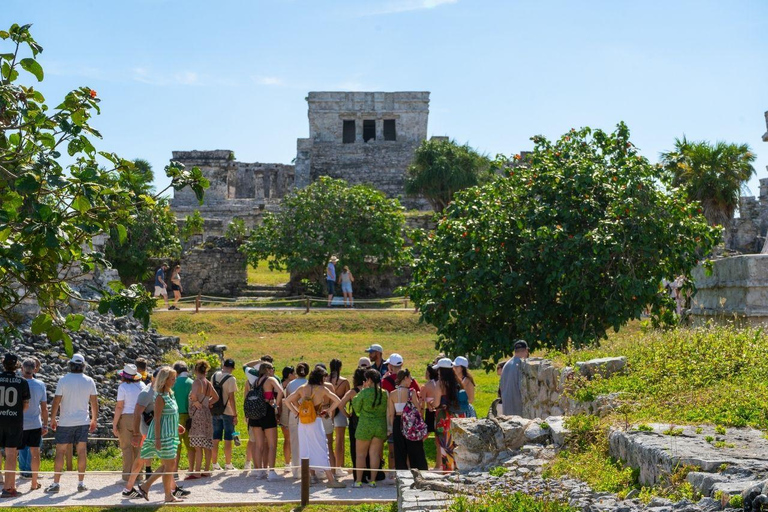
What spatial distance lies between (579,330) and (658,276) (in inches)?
48.9

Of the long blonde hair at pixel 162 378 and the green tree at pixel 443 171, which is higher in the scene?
the green tree at pixel 443 171

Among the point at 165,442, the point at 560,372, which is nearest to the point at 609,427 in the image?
the point at 560,372

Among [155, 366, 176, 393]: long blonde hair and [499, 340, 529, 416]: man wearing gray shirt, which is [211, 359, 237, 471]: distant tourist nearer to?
[155, 366, 176, 393]: long blonde hair

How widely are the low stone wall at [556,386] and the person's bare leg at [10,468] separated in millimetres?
5232

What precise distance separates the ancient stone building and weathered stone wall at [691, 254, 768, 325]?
3319 centimetres

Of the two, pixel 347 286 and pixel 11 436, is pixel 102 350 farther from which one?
pixel 347 286

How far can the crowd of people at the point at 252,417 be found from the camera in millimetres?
9852

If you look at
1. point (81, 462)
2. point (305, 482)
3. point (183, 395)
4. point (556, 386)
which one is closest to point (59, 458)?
point (81, 462)

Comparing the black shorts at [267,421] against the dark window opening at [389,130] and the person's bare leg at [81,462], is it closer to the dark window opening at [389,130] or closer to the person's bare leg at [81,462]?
the person's bare leg at [81,462]

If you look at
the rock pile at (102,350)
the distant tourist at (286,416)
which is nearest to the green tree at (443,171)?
the rock pile at (102,350)

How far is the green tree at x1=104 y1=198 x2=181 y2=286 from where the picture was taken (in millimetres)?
28234

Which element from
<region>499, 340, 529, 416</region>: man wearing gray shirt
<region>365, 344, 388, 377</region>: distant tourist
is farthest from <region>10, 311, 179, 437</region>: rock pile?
<region>499, 340, 529, 416</region>: man wearing gray shirt

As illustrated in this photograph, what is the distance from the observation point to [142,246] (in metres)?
29.1

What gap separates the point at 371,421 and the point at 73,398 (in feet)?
9.89
